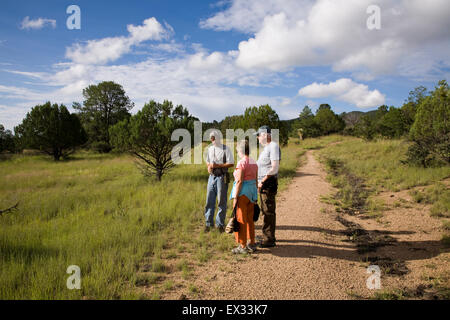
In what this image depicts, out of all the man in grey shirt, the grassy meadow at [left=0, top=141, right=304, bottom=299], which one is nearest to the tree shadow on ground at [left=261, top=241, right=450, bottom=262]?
the man in grey shirt

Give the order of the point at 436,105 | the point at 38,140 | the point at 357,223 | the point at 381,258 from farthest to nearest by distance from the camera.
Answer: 1. the point at 38,140
2. the point at 436,105
3. the point at 357,223
4. the point at 381,258

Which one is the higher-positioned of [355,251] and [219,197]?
[219,197]

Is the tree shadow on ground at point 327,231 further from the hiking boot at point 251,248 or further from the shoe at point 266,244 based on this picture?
the hiking boot at point 251,248

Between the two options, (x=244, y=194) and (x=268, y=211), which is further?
(x=268, y=211)

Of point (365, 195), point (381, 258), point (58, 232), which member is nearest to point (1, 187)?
point (58, 232)

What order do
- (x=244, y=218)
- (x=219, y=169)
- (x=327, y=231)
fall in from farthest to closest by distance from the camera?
(x=327, y=231) < (x=219, y=169) < (x=244, y=218)

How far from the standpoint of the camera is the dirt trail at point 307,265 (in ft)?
10.1

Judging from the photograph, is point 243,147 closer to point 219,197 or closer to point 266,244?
point 219,197

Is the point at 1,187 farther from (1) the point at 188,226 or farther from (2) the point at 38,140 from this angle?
(2) the point at 38,140

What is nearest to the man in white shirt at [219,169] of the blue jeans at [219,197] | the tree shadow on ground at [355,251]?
the blue jeans at [219,197]

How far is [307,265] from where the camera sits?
3764 millimetres

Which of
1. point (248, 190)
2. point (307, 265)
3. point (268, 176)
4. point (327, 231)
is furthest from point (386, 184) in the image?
point (248, 190)
